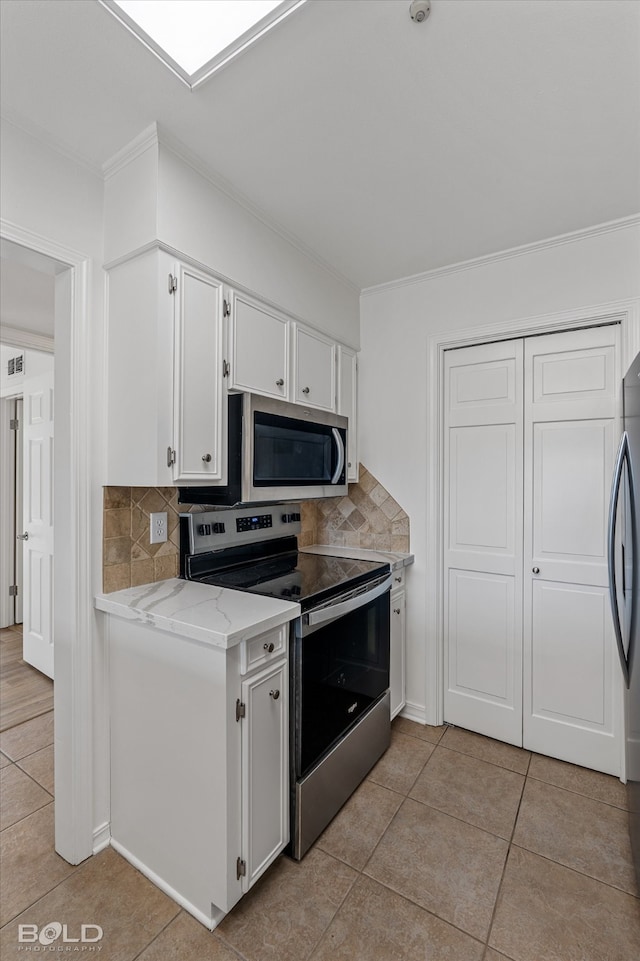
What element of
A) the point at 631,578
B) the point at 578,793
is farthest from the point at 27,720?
the point at 631,578

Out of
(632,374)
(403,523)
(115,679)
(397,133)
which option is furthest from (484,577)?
(397,133)

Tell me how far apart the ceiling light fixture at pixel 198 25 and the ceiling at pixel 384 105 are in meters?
0.04

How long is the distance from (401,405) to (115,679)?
77.0 inches

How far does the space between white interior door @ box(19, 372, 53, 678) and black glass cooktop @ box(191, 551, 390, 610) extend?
1673 mm

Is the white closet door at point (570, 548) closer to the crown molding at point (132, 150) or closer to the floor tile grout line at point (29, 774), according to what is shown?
the crown molding at point (132, 150)

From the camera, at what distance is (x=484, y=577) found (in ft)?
8.02

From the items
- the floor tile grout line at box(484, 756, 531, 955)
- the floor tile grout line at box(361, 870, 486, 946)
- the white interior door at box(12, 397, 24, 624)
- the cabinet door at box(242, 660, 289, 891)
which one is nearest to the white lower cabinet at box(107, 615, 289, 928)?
the cabinet door at box(242, 660, 289, 891)

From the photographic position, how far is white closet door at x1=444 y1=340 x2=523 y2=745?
2359mm

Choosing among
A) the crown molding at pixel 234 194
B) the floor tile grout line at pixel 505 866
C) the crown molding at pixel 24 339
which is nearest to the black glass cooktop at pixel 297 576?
the floor tile grout line at pixel 505 866

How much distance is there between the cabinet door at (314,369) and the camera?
89.2 inches

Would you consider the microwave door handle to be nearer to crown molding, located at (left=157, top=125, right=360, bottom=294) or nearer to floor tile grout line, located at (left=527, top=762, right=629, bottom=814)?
crown molding, located at (left=157, top=125, right=360, bottom=294)

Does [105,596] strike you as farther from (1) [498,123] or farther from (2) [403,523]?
(1) [498,123]

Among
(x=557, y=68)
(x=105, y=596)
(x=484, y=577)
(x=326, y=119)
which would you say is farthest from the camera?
(x=484, y=577)

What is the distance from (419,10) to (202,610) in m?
1.78
